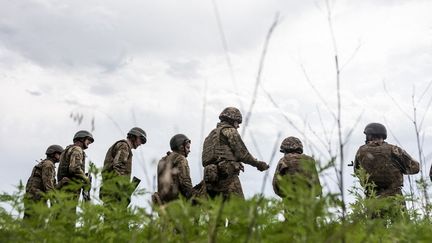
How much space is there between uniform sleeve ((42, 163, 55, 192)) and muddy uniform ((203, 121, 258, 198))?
12.7 ft

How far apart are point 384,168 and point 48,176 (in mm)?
6737

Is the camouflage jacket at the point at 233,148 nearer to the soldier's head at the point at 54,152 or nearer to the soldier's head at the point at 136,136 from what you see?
the soldier's head at the point at 136,136

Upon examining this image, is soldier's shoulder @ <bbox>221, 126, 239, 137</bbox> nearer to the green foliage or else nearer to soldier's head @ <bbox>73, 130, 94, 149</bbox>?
soldier's head @ <bbox>73, 130, 94, 149</bbox>

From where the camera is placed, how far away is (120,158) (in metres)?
9.05

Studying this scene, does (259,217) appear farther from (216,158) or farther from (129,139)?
(129,139)

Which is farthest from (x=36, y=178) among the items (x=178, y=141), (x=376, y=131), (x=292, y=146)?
(x=376, y=131)

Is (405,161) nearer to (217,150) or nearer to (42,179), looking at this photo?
(217,150)

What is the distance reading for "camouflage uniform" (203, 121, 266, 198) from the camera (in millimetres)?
8633

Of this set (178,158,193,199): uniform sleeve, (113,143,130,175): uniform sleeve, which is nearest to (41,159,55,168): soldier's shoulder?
(113,143,130,175): uniform sleeve

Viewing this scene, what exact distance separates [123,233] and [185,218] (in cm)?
93

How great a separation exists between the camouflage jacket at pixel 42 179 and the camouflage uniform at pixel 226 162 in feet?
12.8

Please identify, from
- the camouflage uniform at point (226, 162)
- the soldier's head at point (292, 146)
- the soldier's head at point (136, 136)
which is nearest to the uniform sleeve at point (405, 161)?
the soldier's head at point (292, 146)

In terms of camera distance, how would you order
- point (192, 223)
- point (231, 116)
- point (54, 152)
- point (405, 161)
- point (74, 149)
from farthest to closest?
point (54, 152) → point (74, 149) → point (405, 161) → point (231, 116) → point (192, 223)

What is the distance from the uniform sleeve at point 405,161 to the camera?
8.95 metres
